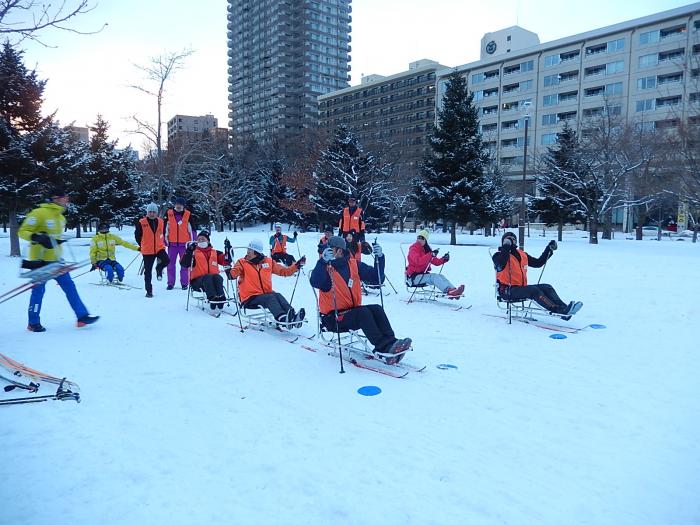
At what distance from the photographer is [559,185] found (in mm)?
27297

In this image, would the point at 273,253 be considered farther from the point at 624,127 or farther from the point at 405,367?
the point at 624,127

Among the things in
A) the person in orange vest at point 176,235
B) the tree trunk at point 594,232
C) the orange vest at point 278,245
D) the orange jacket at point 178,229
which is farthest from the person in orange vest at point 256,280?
the tree trunk at point 594,232

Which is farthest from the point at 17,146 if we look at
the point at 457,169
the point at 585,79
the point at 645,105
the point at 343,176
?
the point at 585,79

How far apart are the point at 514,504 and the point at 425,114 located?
8055 centimetres

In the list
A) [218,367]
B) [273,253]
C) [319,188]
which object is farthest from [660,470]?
[319,188]

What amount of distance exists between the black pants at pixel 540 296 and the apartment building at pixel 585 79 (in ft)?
123

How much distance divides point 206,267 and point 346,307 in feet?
13.2

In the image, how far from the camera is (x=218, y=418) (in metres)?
3.88

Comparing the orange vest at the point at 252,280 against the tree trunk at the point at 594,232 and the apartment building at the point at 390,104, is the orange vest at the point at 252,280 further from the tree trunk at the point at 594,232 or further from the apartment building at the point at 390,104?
the apartment building at the point at 390,104

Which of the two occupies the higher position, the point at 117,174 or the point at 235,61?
the point at 235,61

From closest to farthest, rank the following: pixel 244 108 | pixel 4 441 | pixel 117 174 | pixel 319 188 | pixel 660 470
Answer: pixel 660 470, pixel 4 441, pixel 117 174, pixel 319 188, pixel 244 108

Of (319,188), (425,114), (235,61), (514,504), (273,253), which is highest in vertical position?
(235,61)

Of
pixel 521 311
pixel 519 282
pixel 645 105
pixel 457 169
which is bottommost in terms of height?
pixel 521 311

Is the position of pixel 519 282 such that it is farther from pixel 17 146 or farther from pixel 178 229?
pixel 17 146
